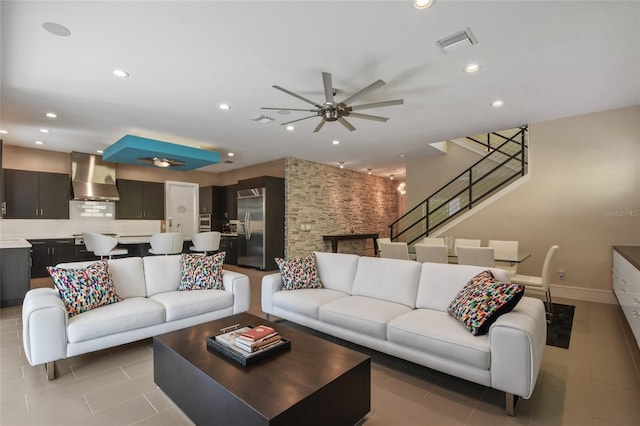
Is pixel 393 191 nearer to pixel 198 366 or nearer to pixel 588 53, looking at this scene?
pixel 588 53

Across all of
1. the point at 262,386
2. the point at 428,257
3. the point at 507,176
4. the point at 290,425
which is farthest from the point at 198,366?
the point at 507,176

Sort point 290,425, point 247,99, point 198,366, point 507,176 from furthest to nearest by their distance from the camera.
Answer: point 507,176 → point 247,99 → point 198,366 → point 290,425

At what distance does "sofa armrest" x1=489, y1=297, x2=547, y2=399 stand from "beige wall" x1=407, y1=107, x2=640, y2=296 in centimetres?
A: 370

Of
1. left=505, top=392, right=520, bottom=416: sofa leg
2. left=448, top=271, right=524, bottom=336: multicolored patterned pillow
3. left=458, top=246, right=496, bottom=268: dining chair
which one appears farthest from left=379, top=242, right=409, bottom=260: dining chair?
left=505, top=392, right=520, bottom=416: sofa leg

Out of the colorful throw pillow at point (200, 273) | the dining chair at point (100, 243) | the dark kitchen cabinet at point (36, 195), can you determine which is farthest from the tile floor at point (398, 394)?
the dark kitchen cabinet at point (36, 195)

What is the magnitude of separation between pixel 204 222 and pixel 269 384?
809 cm

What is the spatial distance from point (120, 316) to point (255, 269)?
4.79 metres

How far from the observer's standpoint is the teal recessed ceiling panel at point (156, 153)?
16.9 ft

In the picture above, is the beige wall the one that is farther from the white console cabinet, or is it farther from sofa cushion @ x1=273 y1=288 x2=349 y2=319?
sofa cushion @ x1=273 y1=288 x2=349 y2=319

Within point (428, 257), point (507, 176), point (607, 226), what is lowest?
point (428, 257)

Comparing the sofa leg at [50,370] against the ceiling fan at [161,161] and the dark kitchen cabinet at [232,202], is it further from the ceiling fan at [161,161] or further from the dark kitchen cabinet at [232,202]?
the dark kitchen cabinet at [232,202]

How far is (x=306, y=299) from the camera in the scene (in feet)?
10.4

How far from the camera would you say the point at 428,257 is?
4480 millimetres

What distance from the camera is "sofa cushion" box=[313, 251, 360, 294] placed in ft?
11.5
